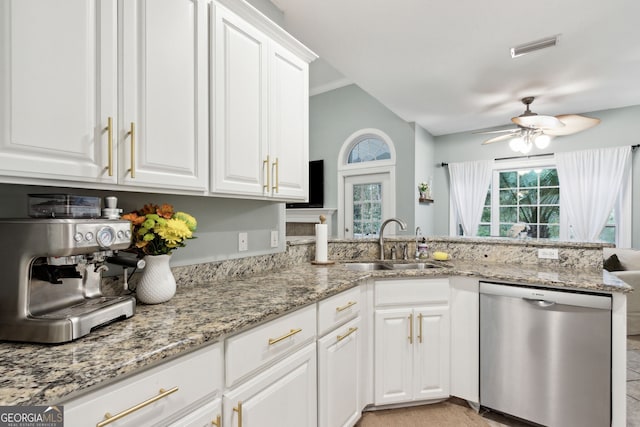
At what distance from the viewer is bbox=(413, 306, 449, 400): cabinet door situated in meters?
2.03

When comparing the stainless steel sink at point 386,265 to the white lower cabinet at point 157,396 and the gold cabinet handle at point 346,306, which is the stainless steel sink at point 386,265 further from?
the white lower cabinet at point 157,396

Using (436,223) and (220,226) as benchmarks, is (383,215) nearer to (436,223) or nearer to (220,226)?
(436,223)

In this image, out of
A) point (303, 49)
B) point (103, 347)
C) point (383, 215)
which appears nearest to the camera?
point (103, 347)

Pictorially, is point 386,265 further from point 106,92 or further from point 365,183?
point 365,183

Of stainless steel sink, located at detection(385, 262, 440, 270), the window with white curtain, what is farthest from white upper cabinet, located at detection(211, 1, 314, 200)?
the window with white curtain

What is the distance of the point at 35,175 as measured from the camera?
0.90 meters

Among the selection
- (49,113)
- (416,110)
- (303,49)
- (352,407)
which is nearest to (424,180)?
(416,110)

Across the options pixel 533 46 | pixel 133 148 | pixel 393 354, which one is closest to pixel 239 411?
pixel 133 148

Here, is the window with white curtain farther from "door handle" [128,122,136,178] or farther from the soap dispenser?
"door handle" [128,122,136,178]

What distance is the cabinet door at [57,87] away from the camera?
0.85 meters

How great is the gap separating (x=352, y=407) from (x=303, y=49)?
6.88 feet

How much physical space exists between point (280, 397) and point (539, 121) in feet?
11.6

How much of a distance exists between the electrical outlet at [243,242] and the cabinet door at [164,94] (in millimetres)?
585

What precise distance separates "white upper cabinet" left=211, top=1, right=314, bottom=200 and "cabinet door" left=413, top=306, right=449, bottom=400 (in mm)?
1114
